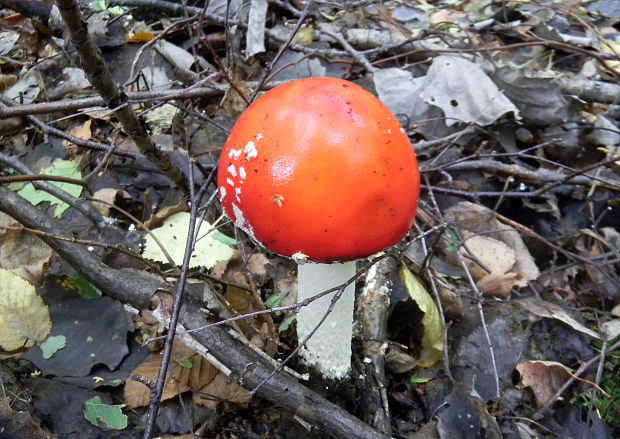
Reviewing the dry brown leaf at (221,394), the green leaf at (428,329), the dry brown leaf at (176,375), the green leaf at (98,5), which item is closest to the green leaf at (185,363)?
the dry brown leaf at (176,375)

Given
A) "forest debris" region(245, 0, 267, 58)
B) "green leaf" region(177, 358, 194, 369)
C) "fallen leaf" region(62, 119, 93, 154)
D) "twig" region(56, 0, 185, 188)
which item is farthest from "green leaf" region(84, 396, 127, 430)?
"forest debris" region(245, 0, 267, 58)

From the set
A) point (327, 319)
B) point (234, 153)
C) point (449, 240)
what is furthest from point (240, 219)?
point (449, 240)

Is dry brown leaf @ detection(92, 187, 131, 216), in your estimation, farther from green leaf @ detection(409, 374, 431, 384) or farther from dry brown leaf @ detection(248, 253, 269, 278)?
green leaf @ detection(409, 374, 431, 384)

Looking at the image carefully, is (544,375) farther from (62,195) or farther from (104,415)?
(62,195)

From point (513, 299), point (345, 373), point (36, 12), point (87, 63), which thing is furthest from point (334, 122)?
point (36, 12)

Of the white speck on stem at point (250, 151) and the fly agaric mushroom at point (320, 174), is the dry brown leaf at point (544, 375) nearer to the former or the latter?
the fly agaric mushroom at point (320, 174)

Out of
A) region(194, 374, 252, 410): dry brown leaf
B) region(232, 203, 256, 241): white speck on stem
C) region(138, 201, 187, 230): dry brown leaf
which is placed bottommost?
region(194, 374, 252, 410): dry brown leaf

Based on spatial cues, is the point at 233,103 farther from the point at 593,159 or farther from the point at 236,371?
the point at 593,159

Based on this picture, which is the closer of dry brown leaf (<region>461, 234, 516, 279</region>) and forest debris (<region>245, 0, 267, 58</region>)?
dry brown leaf (<region>461, 234, 516, 279</region>)
